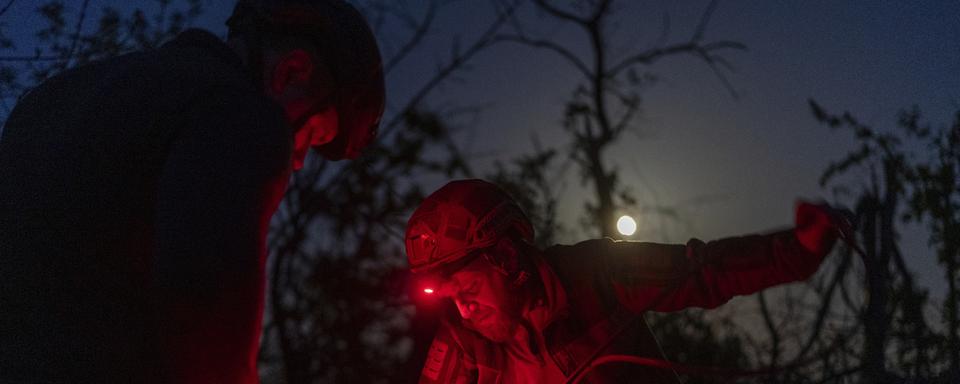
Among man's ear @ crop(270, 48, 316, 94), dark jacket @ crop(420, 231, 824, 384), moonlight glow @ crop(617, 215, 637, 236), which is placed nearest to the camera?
man's ear @ crop(270, 48, 316, 94)

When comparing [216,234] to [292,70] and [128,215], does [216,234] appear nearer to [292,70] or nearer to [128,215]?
[128,215]

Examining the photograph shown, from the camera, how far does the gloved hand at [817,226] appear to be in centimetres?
276

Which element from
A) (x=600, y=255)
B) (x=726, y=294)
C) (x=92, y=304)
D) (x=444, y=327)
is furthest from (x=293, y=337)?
(x=92, y=304)

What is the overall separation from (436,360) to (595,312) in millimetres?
875

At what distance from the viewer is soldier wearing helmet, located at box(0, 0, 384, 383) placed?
4.28 ft

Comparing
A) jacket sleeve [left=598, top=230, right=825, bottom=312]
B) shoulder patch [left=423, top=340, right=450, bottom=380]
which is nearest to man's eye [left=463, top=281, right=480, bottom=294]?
shoulder patch [left=423, top=340, right=450, bottom=380]

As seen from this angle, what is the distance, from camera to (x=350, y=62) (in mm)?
2350

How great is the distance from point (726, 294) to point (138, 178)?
2.66m

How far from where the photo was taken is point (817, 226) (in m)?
2.84

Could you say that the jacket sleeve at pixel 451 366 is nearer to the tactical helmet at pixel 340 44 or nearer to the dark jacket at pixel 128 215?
the tactical helmet at pixel 340 44

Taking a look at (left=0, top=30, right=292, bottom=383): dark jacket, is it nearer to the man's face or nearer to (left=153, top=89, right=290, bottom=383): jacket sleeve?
(left=153, top=89, right=290, bottom=383): jacket sleeve

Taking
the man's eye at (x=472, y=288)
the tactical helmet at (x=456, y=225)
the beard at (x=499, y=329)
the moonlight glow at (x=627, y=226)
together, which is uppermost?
the moonlight glow at (x=627, y=226)

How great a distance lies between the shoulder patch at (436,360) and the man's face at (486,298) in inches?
8.6

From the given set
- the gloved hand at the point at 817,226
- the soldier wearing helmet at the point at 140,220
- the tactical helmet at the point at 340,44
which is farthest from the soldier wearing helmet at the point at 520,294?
the soldier wearing helmet at the point at 140,220
